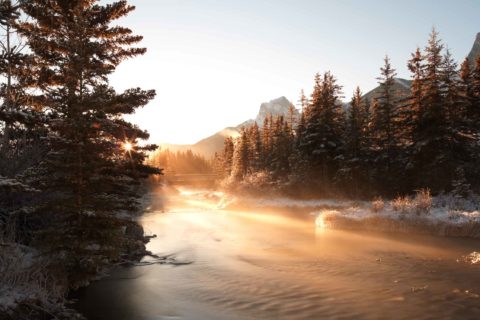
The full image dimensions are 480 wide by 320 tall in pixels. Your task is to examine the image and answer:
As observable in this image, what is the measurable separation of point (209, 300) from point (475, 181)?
29.1 metres

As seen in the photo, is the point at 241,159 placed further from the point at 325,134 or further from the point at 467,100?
the point at 467,100

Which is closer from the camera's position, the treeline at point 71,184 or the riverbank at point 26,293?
the riverbank at point 26,293

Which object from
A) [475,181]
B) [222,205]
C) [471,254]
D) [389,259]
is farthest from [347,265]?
[222,205]

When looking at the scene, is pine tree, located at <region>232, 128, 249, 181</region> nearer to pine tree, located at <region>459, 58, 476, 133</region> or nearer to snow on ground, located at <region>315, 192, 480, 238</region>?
pine tree, located at <region>459, 58, 476, 133</region>

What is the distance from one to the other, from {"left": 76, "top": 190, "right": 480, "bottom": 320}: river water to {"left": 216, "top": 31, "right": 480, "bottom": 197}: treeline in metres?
13.5

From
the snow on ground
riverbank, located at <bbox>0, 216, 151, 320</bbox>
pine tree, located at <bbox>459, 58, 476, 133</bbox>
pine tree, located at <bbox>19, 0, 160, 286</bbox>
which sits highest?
pine tree, located at <bbox>459, 58, 476, 133</bbox>

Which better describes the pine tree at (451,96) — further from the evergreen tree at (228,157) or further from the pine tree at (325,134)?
the evergreen tree at (228,157)

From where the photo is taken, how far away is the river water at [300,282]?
11.1m

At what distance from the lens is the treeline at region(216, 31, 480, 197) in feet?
111

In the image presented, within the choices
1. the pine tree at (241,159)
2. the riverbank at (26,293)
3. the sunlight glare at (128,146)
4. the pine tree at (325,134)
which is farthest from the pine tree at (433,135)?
the pine tree at (241,159)

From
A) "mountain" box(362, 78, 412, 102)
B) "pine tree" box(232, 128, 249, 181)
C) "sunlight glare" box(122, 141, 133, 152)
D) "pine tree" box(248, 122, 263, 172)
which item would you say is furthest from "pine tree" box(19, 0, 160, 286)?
"pine tree" box(232, 128, 249, 181)

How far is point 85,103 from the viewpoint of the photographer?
1276 centimetres

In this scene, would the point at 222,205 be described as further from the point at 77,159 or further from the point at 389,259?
the point at 77,159

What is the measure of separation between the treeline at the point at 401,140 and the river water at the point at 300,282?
44.2 ft
